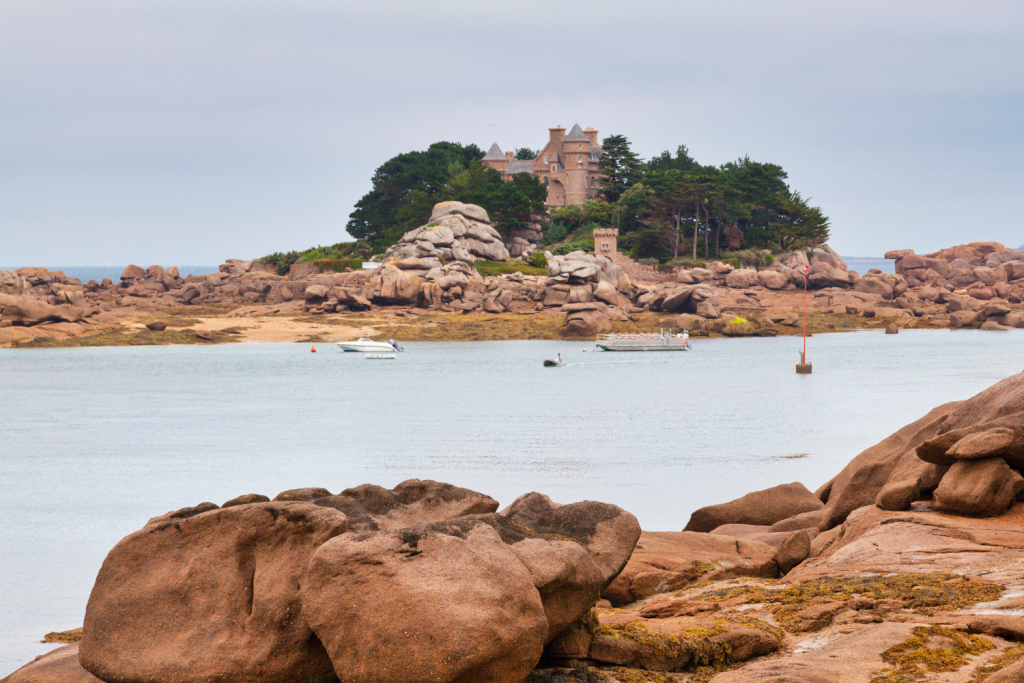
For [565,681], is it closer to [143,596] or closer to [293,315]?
[143,596]

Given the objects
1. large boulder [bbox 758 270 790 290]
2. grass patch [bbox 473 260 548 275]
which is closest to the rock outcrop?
grass patch [bbox 473 260 548 275]

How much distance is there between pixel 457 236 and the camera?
90.1 metres

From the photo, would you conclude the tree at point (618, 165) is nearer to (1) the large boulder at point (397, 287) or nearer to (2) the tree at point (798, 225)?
(2) the tree at point (798, 225)

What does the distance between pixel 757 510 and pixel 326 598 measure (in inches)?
426

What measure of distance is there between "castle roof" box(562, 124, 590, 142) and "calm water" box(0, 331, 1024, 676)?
6551cm

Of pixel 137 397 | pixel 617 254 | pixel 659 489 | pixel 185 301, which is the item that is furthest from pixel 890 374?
pixel 185 301

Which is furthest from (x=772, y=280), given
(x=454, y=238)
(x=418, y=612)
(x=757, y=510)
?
(x=418, y=612)

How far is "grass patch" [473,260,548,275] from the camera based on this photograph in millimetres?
87000

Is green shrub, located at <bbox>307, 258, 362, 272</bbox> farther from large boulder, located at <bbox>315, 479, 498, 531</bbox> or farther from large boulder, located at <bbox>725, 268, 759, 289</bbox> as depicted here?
large boulder, located at <bbox>315, 479, 498, 531</bbox>

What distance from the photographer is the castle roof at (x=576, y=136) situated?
124 meters

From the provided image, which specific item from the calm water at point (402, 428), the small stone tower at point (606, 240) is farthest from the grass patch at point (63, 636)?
the small stone tower at point (606, 240)

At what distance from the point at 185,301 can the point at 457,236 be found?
1078 inches

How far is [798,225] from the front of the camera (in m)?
102

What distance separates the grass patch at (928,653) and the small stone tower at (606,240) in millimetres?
94782
